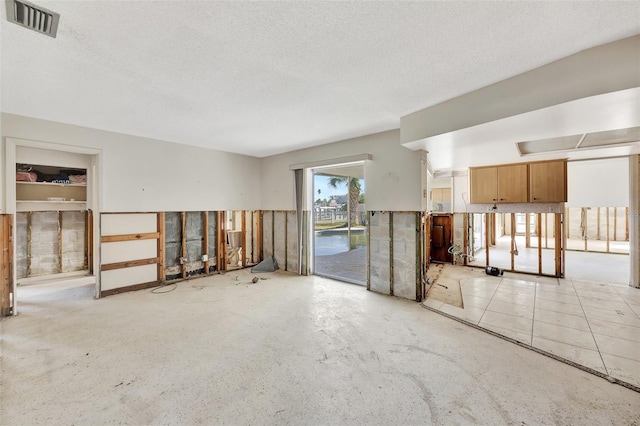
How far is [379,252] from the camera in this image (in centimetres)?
431

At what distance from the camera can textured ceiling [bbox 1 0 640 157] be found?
1.58m

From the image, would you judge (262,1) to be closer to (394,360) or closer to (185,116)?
(185,116)

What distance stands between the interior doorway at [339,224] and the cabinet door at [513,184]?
297 cm

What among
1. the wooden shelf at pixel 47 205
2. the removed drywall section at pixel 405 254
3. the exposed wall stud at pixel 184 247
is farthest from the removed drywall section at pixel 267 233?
the wooden shelf at pixel 47 205

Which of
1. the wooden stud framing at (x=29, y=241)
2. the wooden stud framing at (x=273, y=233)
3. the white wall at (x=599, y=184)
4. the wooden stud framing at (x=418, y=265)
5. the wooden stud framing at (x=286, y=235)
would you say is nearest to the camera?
the wooden stud framing at (x=418, y=265)

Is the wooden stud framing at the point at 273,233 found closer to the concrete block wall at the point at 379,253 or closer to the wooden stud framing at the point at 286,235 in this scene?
the wooden stud framing at the point at 286,235

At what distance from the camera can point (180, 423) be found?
5.51ft

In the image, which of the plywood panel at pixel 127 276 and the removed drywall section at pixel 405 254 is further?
the plywood panel at pixel 127 276

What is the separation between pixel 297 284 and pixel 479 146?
3721 millimetres

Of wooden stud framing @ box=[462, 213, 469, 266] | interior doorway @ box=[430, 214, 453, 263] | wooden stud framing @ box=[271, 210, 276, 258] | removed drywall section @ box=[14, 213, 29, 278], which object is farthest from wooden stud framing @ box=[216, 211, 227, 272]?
wooden stud framing @ box=[462, 213, 469, 266]

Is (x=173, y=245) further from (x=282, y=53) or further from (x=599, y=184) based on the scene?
(x=599, y=184)

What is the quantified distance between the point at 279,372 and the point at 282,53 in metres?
2.66

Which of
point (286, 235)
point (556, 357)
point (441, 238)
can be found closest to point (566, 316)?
point (556, 357)

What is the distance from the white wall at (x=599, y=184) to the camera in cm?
593
